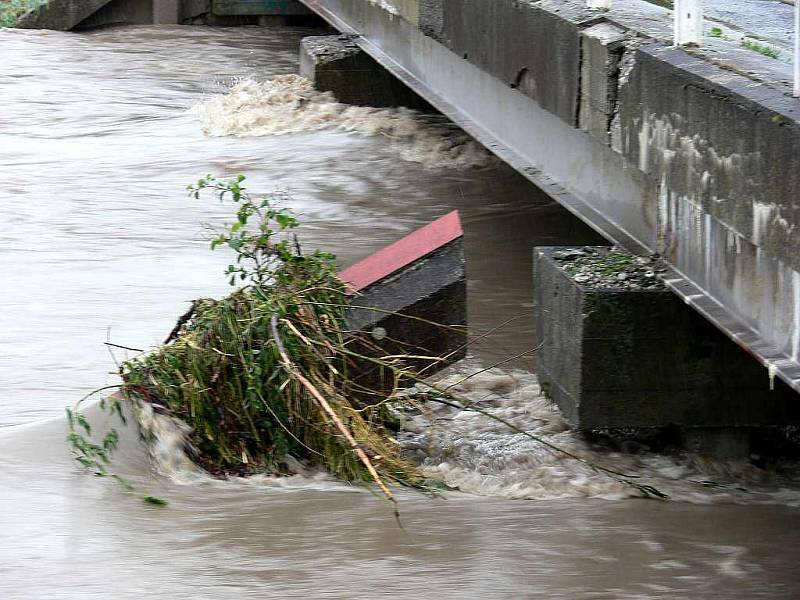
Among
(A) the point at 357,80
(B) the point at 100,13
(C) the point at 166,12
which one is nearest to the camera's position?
(A) the point at 357,80

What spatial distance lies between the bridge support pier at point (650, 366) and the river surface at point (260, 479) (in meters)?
0.31

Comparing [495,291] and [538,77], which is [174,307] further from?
[538,77]

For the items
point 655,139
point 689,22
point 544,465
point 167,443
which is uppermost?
point 689,22

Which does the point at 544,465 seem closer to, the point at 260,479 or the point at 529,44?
the point at 260,479

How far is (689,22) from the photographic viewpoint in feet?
16.1

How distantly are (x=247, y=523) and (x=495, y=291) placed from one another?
3.48 metres

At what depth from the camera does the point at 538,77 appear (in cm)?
629

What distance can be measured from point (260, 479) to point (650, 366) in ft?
5.49

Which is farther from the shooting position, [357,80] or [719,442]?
[357,80]

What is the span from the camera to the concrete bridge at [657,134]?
4.04 m

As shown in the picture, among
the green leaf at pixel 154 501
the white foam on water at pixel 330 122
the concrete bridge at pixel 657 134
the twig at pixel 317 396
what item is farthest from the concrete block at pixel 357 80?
the green leaf at pixel 154 501

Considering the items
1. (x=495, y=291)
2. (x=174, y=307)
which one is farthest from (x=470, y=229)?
(x=174, y=307)

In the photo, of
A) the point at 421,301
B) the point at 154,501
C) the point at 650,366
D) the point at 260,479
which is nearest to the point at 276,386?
the point at 260,479

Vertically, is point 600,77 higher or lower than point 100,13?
higher
